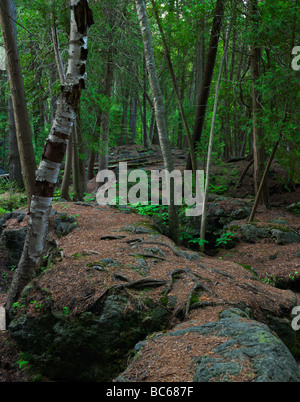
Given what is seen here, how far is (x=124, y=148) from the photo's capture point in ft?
71.2

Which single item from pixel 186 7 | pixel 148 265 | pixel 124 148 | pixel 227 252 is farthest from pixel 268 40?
pixel 124 148

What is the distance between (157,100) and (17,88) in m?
2.94

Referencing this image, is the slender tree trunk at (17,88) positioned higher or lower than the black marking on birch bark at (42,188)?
higher

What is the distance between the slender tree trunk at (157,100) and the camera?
649 centimetres

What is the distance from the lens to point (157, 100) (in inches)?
265

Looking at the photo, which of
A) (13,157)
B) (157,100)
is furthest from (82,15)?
(13,157)

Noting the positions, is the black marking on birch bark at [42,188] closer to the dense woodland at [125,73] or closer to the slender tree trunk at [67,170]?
the dense woodland at [125,73]

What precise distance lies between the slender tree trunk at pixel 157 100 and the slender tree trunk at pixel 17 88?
8.81 feet

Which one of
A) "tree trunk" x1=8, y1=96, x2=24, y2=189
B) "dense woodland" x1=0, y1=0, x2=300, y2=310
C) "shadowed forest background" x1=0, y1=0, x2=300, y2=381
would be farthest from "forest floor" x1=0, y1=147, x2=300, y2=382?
→ "tree trunk" x1=8, y1=96, x2=24, y2=189

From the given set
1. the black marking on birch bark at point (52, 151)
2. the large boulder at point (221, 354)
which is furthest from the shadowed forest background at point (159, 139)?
the large boulder at point (221, 354)

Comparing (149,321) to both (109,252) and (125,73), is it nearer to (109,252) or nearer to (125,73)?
(109,252)

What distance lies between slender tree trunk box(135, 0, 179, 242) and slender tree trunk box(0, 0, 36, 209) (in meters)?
2.68

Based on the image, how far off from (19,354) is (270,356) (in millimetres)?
3322
